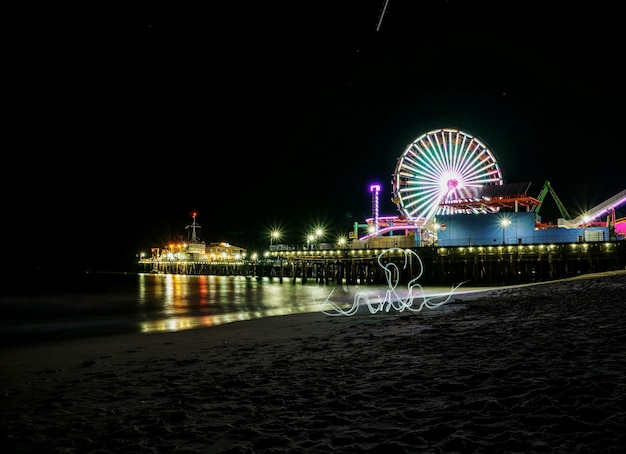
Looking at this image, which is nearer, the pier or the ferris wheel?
the pier

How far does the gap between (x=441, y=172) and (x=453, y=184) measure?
1906 millimetres

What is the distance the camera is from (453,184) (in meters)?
46.2

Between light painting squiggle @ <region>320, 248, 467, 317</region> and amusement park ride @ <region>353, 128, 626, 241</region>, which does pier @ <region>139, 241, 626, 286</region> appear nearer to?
light painting squiggle @ <region>320, 248, 467, 317</region>

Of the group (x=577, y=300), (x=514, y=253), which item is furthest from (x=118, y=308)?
(x=514, y=253)

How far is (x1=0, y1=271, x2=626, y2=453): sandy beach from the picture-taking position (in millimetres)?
3857

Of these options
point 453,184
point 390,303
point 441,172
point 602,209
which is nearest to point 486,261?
point 453,184

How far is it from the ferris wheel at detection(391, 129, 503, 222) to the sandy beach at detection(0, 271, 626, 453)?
37706 millimetres

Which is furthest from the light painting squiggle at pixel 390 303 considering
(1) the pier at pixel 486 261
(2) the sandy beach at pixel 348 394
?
(2) the sandy beach at pixel 348 394

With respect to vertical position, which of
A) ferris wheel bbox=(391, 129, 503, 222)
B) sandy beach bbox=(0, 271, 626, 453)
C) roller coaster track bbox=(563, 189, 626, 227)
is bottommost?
sandy beach bbox=(0, 271, 626, 453)

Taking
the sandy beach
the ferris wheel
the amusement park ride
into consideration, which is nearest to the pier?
the amusement park ride

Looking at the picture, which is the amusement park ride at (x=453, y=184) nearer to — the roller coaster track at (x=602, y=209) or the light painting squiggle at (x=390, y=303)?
the roller coaster track at (x=602, y=209)

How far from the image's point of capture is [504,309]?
12.6 m

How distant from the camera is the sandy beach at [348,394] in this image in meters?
3.86

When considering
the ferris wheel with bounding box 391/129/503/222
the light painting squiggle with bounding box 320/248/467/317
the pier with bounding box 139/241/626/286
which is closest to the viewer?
the light painting squiggle with bounding box 320/248/467/317
